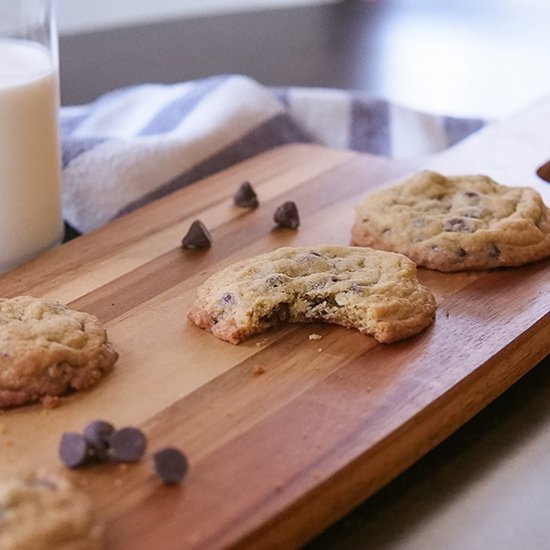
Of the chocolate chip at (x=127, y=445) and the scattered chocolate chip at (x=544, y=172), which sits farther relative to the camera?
the scattered chocolate chip at (x=544, y=172)

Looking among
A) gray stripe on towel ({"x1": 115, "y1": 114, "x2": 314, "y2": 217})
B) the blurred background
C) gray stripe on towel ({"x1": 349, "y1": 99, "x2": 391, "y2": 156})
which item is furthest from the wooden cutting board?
the blurred background

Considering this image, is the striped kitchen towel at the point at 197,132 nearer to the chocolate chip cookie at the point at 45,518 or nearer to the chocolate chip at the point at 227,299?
the chocolate chip at the point at 227,299

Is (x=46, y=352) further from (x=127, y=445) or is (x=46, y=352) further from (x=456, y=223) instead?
(x=456, y=223)

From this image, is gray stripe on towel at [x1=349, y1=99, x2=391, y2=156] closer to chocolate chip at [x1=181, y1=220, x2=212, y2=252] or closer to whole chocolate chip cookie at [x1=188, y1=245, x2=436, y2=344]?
chocolate chip at [x1=181, y1=220, x2=212, y2=252]

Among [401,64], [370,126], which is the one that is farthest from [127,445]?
[401,64]

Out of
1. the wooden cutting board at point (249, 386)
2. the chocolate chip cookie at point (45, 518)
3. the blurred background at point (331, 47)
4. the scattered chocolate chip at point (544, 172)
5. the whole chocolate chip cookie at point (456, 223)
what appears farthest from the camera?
the blurred background at point (331, 47)

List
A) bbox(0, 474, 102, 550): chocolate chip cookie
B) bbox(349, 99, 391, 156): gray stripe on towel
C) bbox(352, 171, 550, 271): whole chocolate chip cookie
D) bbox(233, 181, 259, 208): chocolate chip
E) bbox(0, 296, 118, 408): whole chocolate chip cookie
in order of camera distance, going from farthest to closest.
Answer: bbox(349, 99, 391, 156): gray stripe on towel, bbox(233, 181, 259, 208): chocolate chip, bbox(352, 171, 550, 271): whole chocolate chip cookie, bbox(0, 296, 118, 408): whole chocolate chip cookie, bbox(0, 474, 102, 550): chocolate chip cookie

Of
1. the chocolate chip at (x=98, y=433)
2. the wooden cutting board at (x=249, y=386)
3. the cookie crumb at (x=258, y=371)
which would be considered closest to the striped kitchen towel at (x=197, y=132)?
the wooden cutting board at (x=249, y=386)
